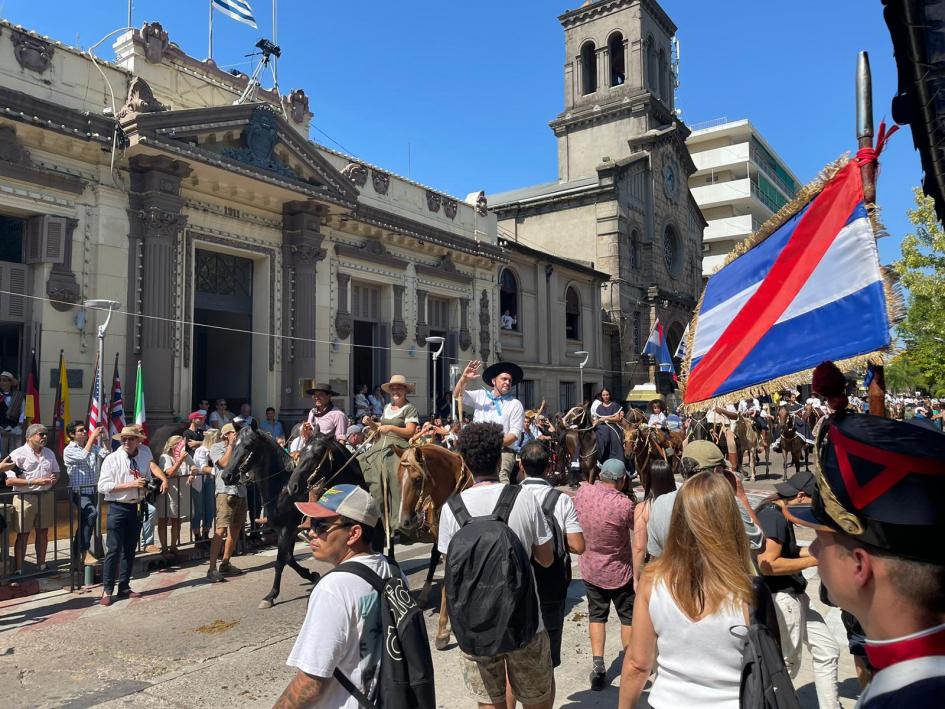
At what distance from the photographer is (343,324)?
64.5 feet

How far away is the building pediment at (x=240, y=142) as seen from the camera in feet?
47.4

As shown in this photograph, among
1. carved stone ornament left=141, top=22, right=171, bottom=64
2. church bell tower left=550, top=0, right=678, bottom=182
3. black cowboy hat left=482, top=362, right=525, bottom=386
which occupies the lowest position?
black cowboy hat left=482, top=362, right=525, bottom=386

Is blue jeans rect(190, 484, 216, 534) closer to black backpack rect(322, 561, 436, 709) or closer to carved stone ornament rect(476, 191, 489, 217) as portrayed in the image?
black backpack rect(322, 561, 436, 709)

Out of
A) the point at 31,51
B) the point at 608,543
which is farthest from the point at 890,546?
the point at 31,51

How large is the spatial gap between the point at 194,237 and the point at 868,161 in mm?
15416

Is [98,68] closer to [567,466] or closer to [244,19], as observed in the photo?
[244,19]

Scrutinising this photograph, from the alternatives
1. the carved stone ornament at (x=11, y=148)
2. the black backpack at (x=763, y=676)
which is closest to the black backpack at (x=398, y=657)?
the black backpack at (x=763, y=676)

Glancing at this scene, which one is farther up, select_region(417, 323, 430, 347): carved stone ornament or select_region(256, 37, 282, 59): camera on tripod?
select_region(256, 37, 282, 59): camera on tripod

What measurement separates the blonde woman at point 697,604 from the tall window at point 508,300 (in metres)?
24.0

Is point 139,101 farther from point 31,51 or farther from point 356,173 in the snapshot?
point 356,173

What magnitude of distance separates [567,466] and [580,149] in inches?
1010

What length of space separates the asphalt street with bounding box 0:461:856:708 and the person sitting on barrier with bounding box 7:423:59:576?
1.84 feet

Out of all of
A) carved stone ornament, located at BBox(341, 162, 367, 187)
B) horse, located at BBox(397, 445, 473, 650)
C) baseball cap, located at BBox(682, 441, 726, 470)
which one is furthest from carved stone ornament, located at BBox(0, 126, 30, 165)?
baseball cap, located at BBox(682, 441, 726, 470)

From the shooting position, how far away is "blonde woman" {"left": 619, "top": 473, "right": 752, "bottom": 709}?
8.96 ft
